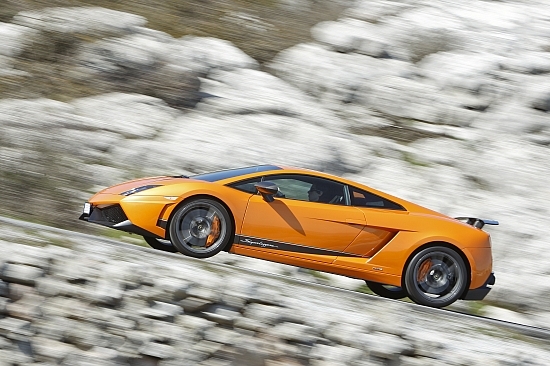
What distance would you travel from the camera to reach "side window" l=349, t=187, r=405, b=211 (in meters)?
9.98

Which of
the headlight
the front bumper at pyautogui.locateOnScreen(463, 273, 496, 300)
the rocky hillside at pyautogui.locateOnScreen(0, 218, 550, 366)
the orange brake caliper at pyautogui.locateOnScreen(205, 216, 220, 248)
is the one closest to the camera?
the rocky hillside at pyautogui.locateOnScreen(0, 218, 550, 366)

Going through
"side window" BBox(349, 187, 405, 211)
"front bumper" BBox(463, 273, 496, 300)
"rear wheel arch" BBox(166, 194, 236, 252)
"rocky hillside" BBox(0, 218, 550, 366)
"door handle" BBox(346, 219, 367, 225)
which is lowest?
"rocky hillside" BBox(0, 218, 550, 366)

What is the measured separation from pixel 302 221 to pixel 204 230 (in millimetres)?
1101

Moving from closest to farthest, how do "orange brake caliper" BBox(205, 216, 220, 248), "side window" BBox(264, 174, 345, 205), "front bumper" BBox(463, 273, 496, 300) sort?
1. "orange brake caliper" BBox(205, 216, 220, 248)
2. "side window" BBox(264, 174, 345, 205)
3. "front bumper" BBox(463, 273, 496, 300)

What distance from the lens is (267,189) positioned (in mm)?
9320

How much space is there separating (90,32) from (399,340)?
1172cm

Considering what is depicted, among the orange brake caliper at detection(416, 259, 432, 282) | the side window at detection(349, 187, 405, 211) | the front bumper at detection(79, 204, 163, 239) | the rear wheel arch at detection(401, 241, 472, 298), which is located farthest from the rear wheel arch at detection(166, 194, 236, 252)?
the orange brake caliper at detection(416, 259, 432, 282)

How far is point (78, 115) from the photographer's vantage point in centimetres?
1560

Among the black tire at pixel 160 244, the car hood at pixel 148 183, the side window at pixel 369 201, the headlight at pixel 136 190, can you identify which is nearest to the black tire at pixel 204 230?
the car hood at pixel 148 183

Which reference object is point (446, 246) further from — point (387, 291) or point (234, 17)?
point (234, 17)

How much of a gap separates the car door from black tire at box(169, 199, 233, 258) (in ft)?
0.70

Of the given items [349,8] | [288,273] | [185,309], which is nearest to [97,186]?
[288,273]

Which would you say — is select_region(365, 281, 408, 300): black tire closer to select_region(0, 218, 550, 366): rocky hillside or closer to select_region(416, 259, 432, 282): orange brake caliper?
select_region(416, 259, 432, 282): orange brake caliper

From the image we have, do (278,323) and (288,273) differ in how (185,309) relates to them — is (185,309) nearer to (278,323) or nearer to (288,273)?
(278,323)
